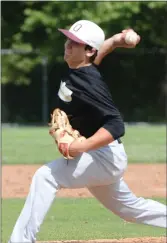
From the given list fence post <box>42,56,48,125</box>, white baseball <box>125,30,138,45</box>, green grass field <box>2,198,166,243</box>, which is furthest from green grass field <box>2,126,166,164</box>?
white baseball <box>125,30,138,45</box>

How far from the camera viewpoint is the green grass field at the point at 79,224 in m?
7.10

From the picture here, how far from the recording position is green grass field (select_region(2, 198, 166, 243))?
710 centimetres

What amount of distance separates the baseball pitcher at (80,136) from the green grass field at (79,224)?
5.99ft

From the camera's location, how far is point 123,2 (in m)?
26.8

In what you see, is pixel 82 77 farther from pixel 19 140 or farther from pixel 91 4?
pixel 91 4

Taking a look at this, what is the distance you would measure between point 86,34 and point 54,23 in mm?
22681

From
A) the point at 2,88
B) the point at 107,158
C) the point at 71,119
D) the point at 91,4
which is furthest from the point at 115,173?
the point at 2,88

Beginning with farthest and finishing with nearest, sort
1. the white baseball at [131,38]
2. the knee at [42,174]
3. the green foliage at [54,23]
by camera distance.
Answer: the green foliage at [54,23] → the white baseball at [131,38] → the knee at [42,174]

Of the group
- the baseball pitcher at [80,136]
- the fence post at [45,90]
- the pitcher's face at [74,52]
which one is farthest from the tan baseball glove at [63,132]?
the fence post at [45,90]

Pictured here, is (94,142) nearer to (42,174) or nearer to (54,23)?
(42,174)

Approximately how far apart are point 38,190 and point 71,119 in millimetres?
554

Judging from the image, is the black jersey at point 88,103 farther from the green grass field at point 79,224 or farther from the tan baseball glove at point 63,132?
the green grass field at point 79,224

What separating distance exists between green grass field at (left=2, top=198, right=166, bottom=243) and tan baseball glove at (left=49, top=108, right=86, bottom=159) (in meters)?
2.00

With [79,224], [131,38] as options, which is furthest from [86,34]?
[79,224]
